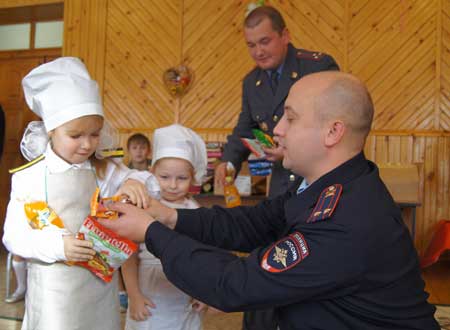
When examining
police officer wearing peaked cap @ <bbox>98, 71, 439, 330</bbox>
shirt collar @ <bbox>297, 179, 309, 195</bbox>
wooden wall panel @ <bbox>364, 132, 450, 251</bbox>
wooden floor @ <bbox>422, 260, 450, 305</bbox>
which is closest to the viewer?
police officer wearing peaked cap @ <bbox>98, 71, 439, 330</bbox>

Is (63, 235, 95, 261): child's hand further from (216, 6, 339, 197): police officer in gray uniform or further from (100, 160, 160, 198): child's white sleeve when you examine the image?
(216, 6, 339, 197): police officer in gray uniform

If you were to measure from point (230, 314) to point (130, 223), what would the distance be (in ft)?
7.79

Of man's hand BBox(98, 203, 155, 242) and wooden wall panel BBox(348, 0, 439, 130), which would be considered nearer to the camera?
man's hand BBox(98, 203, 155, 242)

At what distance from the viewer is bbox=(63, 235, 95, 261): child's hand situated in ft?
4.88

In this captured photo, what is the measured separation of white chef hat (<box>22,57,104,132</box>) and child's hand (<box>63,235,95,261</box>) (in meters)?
0.41

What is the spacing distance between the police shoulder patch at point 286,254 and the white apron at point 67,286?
784 millimetres

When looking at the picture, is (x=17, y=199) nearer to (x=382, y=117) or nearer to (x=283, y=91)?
(x=283, y=91)

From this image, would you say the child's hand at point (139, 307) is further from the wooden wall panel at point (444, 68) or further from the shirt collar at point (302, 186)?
the wooden wall panel at point (444, 68)

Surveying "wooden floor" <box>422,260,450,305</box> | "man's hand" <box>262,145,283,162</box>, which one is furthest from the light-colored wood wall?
"man's hand" <box>262,145,283,162</box>

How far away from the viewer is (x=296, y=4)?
5957 mm

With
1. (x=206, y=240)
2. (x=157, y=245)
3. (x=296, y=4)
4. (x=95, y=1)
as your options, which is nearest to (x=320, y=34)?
(x=296, y=4)

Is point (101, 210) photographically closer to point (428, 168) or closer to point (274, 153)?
point (274, 153)

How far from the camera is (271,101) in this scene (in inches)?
106

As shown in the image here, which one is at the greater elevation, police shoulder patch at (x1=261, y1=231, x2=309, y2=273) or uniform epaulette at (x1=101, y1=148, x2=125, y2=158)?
uniform epaulette at (x1=101, y1=148, x2=125, y2=158)
